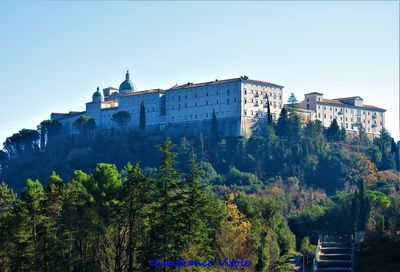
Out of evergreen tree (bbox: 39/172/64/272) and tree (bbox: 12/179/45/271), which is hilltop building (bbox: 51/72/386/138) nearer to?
evergreen tree (bbox: 39/172/64/272)

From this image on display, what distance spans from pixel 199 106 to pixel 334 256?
4780cm

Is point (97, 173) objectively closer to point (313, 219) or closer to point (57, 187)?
point (57, 187)

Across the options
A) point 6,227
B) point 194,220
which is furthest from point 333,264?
point 6,227

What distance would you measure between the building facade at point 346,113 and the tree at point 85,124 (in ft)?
101

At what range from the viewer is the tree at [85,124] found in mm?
112062

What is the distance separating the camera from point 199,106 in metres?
105

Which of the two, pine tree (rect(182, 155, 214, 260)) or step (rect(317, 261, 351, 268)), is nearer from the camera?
pine tree (rect(182, 155, 214, 260))

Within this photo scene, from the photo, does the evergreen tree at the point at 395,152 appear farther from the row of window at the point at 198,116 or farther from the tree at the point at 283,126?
the row of window at the point at 198,116

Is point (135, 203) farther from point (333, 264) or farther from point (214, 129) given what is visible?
point (214, 129)

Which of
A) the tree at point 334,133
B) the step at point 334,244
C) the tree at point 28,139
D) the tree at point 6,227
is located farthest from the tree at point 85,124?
the tree at point 6,227

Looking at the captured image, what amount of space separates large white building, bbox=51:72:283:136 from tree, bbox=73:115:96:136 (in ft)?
6.45

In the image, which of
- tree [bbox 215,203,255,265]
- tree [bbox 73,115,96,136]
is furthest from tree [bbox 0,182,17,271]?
tree [bbox 73,115,96,136]

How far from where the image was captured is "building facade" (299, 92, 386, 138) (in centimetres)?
10981

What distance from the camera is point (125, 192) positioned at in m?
36.3
